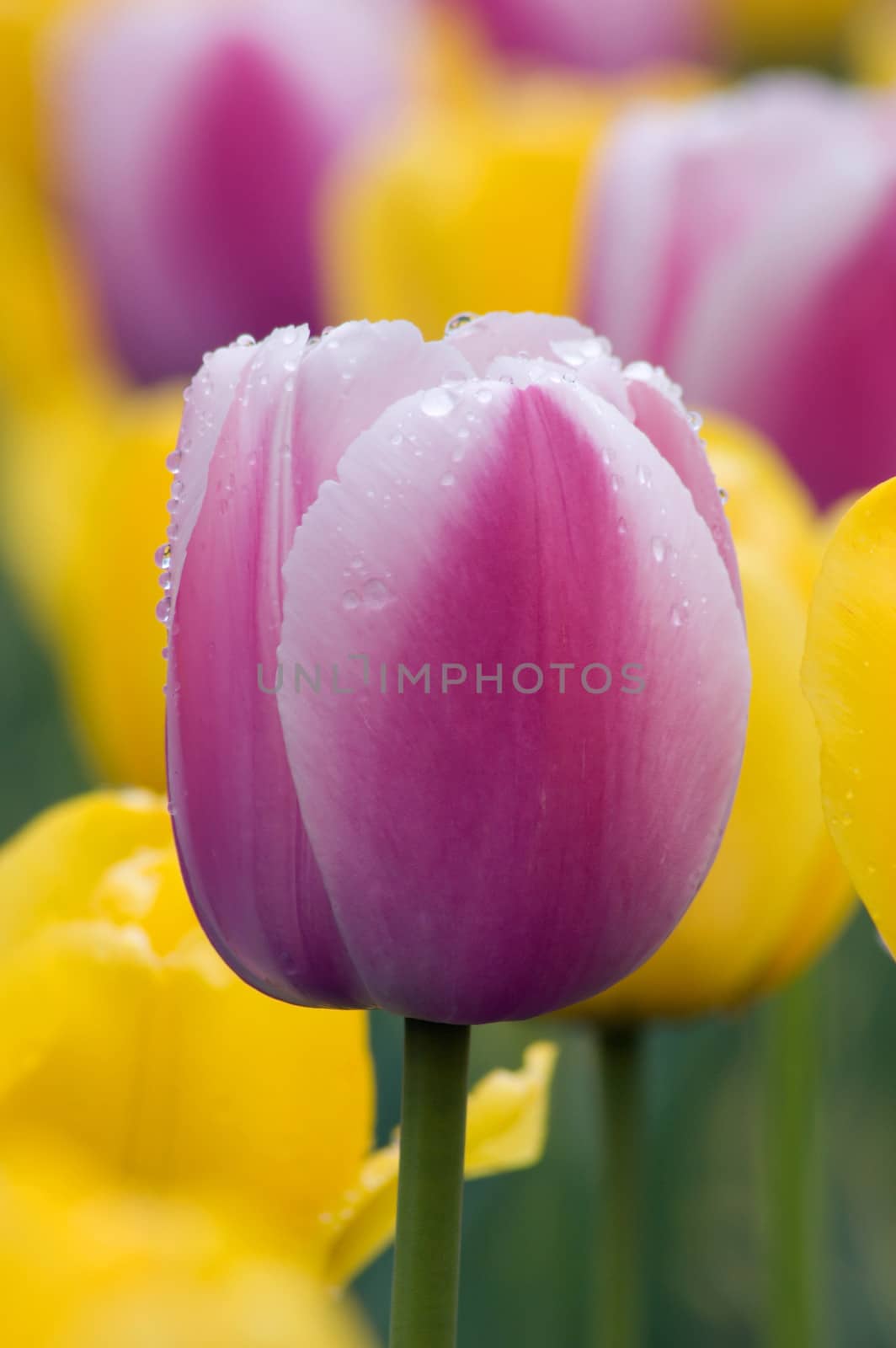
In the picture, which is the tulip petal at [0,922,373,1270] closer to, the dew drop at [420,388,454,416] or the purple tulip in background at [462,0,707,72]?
the dew drop at [420,388,454,416]

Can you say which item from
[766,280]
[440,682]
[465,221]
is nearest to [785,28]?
[465,221]

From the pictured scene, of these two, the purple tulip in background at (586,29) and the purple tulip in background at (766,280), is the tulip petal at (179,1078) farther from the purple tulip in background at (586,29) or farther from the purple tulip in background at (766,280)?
the purple tulip in background at (586,29)

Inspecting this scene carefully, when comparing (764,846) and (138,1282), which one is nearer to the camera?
(138,1282)

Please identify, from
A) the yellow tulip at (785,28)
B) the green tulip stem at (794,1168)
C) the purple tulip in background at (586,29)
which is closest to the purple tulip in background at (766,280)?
the green tulip stem at (794,1168)

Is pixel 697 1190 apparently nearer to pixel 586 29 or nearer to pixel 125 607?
pixel 125 607

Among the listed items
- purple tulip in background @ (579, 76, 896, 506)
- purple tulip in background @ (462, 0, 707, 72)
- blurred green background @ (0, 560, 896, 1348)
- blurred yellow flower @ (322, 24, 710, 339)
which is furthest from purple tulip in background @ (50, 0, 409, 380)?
purple tulip in background @ (462, 0, 707, 72)

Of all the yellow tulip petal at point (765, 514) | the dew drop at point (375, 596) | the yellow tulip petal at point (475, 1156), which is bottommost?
the yellow tulip petal at point (475, 1156)

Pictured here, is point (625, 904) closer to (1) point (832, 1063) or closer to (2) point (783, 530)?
(2) point (783, 530)
